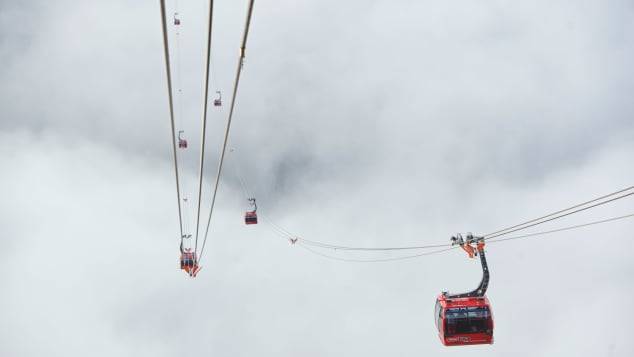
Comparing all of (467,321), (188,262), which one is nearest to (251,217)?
(188,262)

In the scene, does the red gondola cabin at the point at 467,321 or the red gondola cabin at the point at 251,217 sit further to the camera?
the red gondola cabin at the point at 251,217

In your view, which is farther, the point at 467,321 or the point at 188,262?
the point at 188,262

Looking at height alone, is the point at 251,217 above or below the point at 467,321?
above

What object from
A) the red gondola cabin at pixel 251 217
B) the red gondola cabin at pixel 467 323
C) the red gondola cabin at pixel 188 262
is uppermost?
the red gondola cabin at pixel 251 217

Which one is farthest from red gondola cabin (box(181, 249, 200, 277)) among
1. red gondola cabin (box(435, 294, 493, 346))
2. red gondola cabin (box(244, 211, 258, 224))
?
red gondola cabin (box(435, 294, 493, 346))

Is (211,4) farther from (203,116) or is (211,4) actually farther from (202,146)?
(202,146)

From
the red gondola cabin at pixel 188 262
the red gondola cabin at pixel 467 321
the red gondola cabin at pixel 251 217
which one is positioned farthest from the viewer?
the red gondola cabin at pixel 251 217

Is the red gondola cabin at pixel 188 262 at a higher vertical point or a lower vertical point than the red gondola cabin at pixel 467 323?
higher

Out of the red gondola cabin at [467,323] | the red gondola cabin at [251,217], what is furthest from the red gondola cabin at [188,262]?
the red gondola cabin at [467,323]

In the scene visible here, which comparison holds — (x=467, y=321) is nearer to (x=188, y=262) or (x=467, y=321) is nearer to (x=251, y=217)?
(x=188, y=262)

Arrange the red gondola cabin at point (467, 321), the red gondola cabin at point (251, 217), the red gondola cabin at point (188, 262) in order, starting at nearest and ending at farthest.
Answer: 1. the red gondola cabin at point (467, 321)
2. the red gondola cabin at point (188, 262)
3. the red gondola cabin at point (251, 217)

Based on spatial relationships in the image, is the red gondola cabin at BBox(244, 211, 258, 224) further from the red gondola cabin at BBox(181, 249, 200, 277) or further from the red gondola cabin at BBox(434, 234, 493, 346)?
the red gondola cabin at BBox(434, 234, 493, 346)

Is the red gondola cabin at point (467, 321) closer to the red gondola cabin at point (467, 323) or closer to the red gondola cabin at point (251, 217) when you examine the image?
the red gondola cabin at point (467, 323)

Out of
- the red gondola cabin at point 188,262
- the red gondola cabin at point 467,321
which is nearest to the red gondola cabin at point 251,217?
the red gondola cabin at point 188,262
